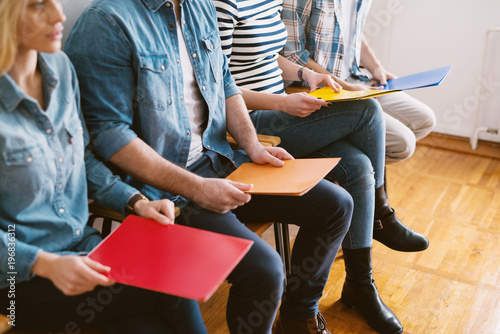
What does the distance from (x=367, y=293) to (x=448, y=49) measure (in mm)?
1820

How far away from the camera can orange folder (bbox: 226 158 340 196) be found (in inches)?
51.1

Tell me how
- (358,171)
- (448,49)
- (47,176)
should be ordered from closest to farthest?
(47,176), (358,171), (448,49)

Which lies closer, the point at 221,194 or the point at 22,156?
the point at 22,156

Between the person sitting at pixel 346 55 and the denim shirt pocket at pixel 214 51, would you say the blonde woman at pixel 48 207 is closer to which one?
the denim shirt pocket at pixel 214 51

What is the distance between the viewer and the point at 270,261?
1.25m

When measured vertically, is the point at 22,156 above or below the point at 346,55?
above

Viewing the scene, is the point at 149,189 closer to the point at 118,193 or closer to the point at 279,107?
the point at 118,193

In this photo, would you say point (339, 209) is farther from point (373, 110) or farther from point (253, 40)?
point (253, 40)

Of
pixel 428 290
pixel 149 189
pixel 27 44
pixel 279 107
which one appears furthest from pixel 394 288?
pixel 27 44

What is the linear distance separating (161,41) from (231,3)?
1.35 feet

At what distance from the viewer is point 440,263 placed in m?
2.10

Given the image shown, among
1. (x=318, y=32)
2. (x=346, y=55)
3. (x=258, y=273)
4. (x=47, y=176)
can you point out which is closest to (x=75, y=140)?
(x=47, y=176)

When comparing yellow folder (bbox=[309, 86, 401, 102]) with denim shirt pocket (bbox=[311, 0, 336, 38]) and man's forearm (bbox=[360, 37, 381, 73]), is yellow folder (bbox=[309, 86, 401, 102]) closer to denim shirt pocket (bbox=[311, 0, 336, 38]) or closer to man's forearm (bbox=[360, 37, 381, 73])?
denim shirt pocket (bbox=[311, 0, 336, 38])

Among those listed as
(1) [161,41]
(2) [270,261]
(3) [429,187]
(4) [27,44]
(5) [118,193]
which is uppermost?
(4) [27,44]
